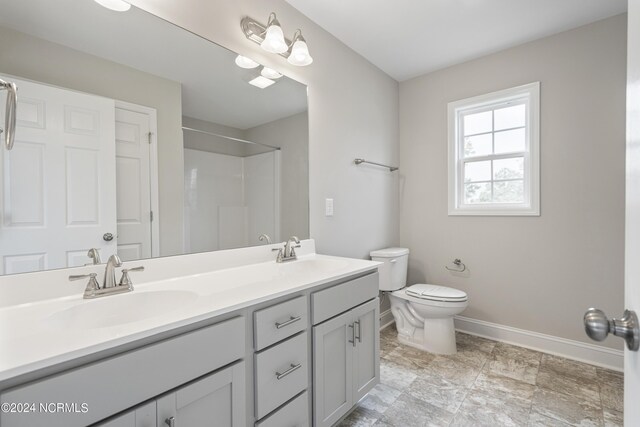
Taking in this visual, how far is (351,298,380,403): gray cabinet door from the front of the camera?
1.46 metres

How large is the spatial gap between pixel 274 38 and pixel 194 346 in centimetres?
149

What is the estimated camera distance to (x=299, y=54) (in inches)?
65.1

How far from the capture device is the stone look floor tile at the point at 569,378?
1.71 m

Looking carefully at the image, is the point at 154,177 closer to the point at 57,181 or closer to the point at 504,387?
the point at 57,181

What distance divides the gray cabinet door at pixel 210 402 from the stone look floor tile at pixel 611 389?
2.00 meters

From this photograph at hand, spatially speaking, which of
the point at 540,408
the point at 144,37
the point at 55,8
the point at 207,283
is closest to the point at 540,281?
the point at 540,408

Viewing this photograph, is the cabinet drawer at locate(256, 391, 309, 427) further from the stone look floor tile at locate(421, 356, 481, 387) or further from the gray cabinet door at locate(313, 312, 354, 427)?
the stone look floor tile at locate(421, 356, 481, 387)

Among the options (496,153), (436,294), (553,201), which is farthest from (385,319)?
(496,153)

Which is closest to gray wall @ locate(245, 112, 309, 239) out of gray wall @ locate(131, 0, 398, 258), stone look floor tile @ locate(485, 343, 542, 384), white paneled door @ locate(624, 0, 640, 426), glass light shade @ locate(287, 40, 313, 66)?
gray wall @ locate(131, 0, 398, 258)

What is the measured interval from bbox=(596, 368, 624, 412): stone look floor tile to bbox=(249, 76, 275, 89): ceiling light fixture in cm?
263

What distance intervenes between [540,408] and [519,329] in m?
0.86

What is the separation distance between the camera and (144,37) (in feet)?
4.00

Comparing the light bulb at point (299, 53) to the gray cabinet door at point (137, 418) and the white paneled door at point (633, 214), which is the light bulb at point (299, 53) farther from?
the gray cabinet door at point (137, 418)

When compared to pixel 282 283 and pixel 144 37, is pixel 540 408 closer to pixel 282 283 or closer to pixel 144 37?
pixel 282 283
